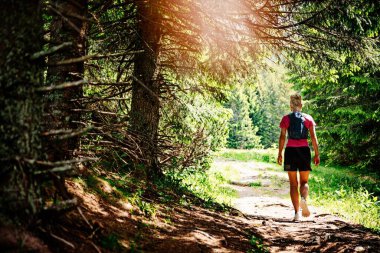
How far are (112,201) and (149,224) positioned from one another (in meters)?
0.58

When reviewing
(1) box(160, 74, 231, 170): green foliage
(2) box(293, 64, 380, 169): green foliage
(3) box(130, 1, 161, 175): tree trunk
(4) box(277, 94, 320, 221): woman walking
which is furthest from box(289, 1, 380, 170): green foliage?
(3) box(130, 1, 161, 175): tree trunk

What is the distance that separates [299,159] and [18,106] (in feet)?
16.9

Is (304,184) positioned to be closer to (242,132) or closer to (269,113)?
(242,132)

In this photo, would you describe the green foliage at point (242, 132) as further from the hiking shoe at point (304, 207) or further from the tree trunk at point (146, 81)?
the tree trunk at point (146, 81)

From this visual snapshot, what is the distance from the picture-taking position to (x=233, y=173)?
15977 mm

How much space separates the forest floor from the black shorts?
3.60 feet

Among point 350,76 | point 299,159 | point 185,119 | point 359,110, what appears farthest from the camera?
point 350,76

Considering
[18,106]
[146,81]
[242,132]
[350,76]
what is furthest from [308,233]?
[242,132]

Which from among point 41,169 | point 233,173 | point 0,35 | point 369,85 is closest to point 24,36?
point 0,35

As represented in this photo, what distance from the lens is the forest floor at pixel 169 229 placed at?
8.48 feet

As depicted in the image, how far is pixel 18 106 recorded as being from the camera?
6.35 ft

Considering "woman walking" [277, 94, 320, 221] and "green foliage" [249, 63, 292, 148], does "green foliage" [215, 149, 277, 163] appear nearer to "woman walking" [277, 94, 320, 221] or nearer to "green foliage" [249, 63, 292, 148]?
"woman walking" [277, 94, 320, 221]

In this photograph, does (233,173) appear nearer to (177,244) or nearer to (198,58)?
(198,58)

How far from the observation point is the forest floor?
2586 millimetres
